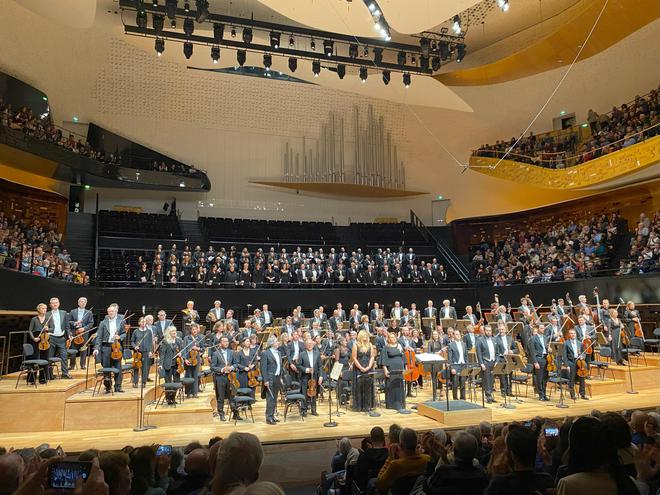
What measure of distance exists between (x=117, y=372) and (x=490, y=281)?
13322mm

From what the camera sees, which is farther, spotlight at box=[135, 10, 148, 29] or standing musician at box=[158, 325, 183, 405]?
spotlight at box=[135, 10, 148, 29]

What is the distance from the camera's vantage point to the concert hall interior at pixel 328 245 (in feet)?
16.0

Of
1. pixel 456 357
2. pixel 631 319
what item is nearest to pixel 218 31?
pixel 456 357

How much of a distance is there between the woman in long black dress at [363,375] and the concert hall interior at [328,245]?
0.15 feet

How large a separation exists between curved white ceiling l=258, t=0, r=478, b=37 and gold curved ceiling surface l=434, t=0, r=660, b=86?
6337 mm

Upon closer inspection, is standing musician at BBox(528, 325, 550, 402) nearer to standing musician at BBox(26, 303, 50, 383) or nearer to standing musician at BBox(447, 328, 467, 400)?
standing musician at BBox(447, 328, 467, 400)

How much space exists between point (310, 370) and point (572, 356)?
4.92 meters

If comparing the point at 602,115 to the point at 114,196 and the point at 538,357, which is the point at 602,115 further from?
the point at 114,196

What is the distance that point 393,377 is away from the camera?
8914 mm

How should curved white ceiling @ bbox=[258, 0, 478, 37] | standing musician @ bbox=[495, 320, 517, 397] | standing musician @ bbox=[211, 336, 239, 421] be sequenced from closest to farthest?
standing musician @ bbox=[211, 336, 239, 421], standing musician @ bbox=[495, 320, 517, 397], curved white ceiling @ bbox=[258, 0, 478, 37]

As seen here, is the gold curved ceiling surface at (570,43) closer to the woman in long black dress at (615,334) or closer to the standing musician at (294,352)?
the woman in long black dress at (615,334)

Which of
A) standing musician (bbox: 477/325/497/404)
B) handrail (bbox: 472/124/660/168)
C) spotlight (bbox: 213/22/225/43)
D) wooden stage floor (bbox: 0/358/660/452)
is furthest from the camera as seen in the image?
handrail (bbox: 472/124/660/168)

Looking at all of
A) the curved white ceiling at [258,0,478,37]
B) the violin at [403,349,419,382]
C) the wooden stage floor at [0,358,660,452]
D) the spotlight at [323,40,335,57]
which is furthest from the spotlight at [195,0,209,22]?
the violin at [403,349,419,382]

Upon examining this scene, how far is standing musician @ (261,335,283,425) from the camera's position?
7.99m
